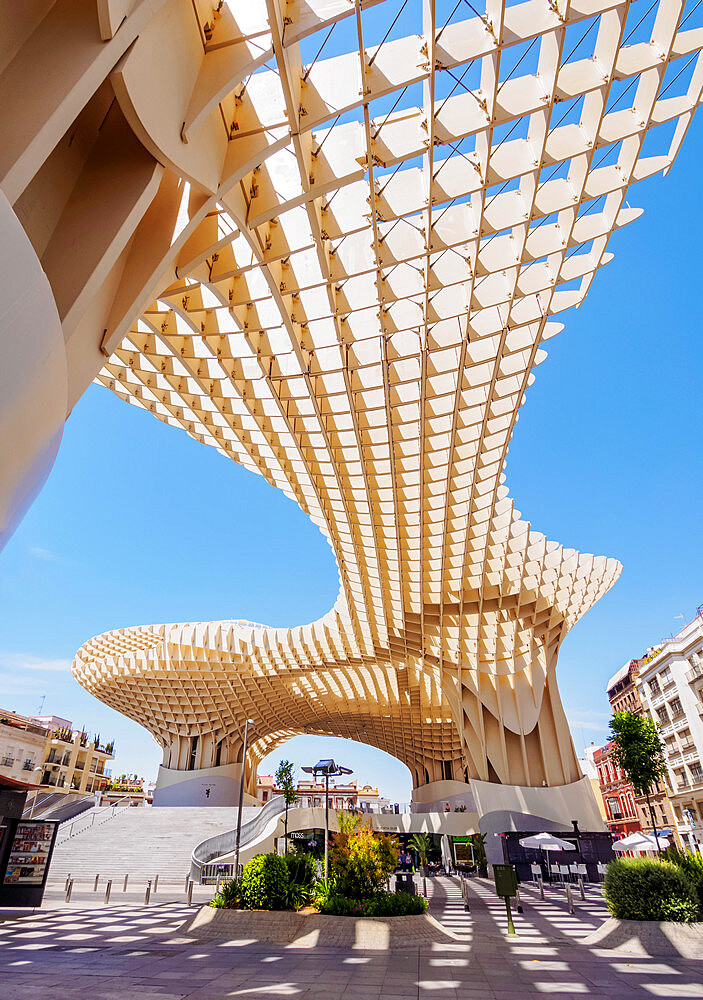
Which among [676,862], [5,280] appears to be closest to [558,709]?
[676,862]

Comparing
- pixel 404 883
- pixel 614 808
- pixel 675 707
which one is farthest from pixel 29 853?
pixel 614 808

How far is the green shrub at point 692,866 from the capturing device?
13.9 metres

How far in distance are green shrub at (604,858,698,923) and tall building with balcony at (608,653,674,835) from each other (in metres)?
54.0

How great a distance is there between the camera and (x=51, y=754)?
75.4 meters

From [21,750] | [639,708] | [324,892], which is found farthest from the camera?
[639,708]

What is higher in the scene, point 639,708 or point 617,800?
point 639,708

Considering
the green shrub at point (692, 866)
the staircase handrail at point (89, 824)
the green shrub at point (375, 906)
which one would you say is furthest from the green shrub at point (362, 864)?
the staircase handrail at point (89, 824)

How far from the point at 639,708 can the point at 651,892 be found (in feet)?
223

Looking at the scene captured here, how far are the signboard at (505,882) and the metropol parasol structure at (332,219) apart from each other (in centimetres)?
1422

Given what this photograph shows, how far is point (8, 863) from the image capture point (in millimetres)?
Result: 20750

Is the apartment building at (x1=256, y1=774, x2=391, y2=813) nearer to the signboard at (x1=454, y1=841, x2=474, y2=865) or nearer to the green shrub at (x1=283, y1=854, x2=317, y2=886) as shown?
the signboard at (x1=454, y1=841, x2=474, y2=865)

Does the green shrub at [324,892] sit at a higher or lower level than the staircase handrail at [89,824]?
lower

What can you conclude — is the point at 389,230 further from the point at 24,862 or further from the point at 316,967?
the point at 24,862

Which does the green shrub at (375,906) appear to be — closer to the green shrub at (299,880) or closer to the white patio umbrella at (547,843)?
the green shrub at (299,880)
